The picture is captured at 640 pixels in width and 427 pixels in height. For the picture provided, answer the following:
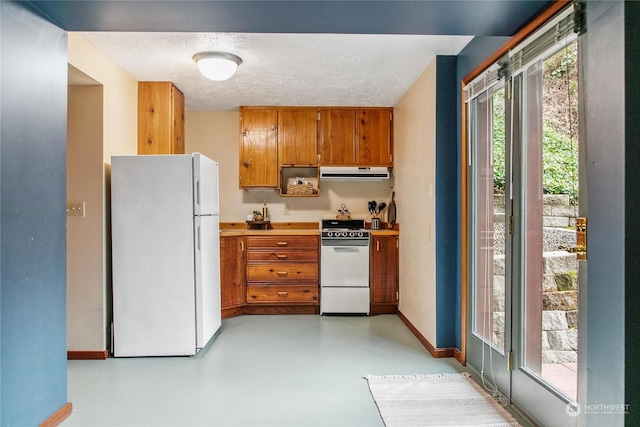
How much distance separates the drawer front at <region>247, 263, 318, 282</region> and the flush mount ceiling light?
2.14 metres

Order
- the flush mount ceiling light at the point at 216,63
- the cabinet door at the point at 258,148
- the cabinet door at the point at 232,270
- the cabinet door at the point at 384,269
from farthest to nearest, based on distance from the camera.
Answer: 1. the cabinet door at the point at 258,148
2. the cabinet door at the point at 384,269
3. the cabinet door at the point at 232,270
4. the flush mount ceiling light at the point at 216,63

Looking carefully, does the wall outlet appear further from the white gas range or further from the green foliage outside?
the green foliage outside

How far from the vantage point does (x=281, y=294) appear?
4.49 m

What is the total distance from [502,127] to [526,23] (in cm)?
59

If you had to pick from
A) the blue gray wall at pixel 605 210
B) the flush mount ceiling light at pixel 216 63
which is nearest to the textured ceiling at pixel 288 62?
the flush mount ceiling light at pixel 216 63

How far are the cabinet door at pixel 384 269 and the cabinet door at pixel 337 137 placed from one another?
1.03m

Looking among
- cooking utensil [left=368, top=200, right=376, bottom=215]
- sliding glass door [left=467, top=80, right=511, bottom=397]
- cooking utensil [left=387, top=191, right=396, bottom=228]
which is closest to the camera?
sliding glass door [left=467, top=80, right=511, bottom=397]

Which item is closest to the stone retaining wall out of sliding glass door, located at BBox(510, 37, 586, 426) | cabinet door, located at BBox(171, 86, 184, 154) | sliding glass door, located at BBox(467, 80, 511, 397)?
sliding glass door, located at BBox(510, 37, 586, 426)

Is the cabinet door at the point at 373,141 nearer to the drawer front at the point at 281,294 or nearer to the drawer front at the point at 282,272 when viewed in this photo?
the drawer front at the point at 282,272

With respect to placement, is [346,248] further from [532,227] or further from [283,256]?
[532,227]

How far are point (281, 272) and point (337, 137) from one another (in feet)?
5.66

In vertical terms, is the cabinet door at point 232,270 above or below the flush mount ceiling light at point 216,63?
below

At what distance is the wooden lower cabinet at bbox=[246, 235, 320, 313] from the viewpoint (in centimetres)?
447

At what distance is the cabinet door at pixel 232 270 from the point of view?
431 centimetres
